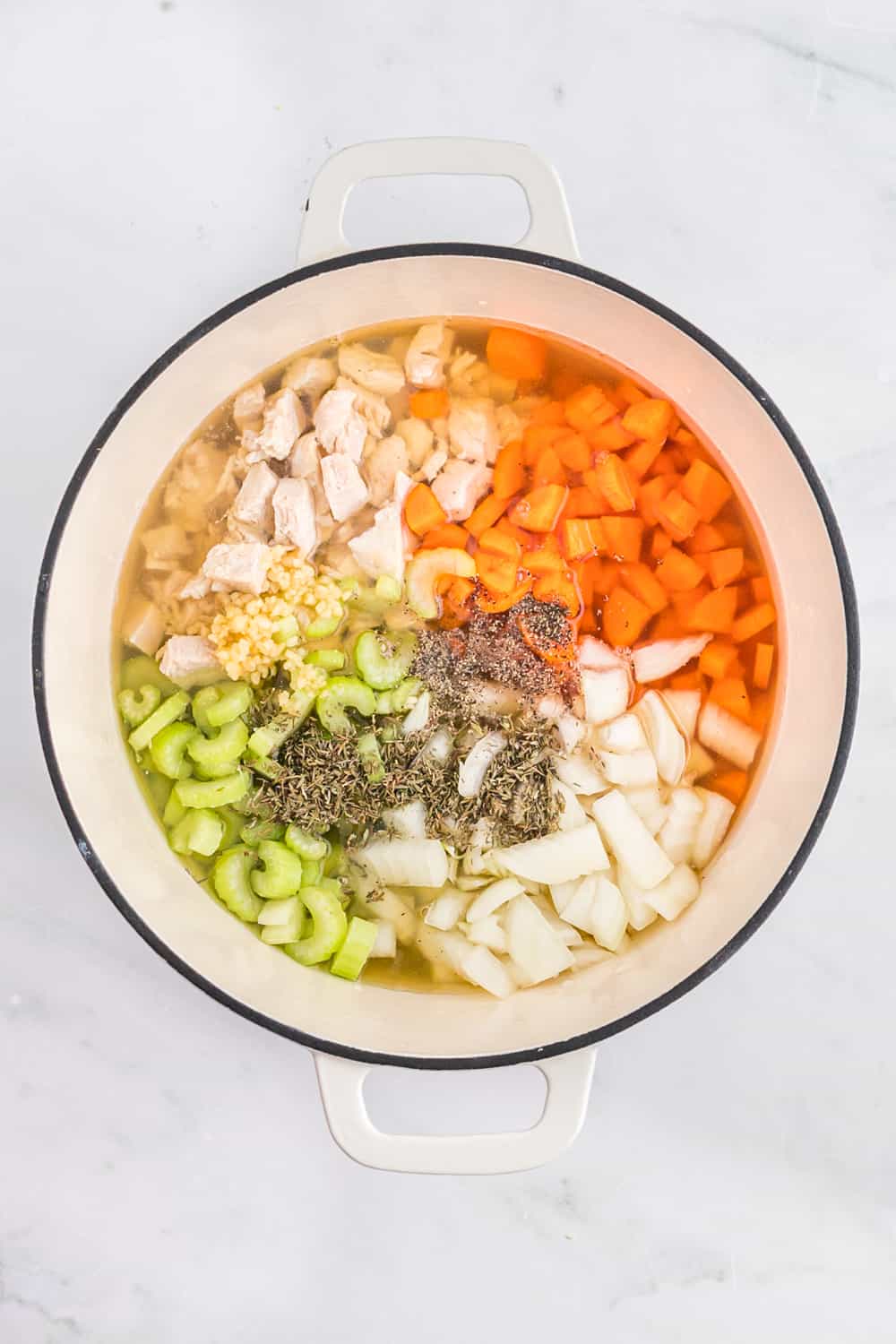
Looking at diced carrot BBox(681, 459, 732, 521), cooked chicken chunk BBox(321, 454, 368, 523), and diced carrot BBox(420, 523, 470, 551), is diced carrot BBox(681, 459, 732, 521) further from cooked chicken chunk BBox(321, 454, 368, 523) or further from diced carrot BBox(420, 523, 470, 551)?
cooked chicken chunk BBox(321, 454, 368, 523)

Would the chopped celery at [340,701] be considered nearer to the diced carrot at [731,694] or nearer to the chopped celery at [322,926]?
the chopped celery at [322,926]

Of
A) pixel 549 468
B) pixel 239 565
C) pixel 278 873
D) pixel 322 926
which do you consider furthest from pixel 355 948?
pixel 549 468

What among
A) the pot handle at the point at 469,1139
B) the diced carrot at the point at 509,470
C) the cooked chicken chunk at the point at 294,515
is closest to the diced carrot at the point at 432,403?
the diced carrot at the point at 509,470

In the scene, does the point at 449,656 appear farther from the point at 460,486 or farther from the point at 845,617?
the point at 845,617

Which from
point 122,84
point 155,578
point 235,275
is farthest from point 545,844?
point 122,84

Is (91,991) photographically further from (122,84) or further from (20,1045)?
(122,84)

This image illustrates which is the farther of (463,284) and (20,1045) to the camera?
(20,1045)
